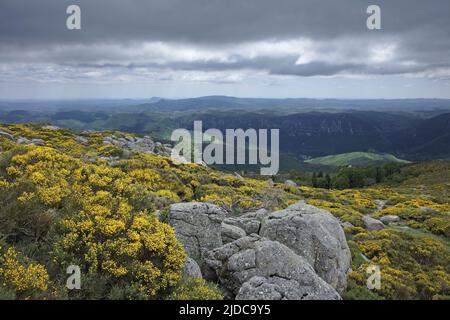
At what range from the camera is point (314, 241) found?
565 inches

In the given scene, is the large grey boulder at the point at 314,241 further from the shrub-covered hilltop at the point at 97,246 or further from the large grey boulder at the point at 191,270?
the large grey boulder at the point at 191,270

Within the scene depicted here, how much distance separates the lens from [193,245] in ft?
42.9

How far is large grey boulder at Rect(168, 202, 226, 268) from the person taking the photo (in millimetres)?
13039

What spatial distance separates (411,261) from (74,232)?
21172mm

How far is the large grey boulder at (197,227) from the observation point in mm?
13039

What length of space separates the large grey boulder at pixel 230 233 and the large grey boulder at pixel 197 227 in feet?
3.06

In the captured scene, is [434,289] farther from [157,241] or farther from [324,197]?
[324,197]

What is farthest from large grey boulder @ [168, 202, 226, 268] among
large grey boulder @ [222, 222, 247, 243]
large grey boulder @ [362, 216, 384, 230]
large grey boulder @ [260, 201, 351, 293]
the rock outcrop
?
the rock outcrop

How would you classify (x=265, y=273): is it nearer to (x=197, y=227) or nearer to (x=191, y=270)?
(x=191, y=270)

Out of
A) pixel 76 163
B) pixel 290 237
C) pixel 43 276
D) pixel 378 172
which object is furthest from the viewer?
pixel 378 172

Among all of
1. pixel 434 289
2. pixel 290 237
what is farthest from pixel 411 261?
pixel 290 237

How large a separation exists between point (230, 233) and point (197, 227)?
6.76ft

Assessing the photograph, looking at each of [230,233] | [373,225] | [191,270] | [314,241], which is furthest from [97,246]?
[373,225]

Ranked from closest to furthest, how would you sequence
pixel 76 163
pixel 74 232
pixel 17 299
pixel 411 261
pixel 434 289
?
pixel 17 299 → pixel 74 232 → pixel 76 163 → pixel 434 289 → pixel 411 261
